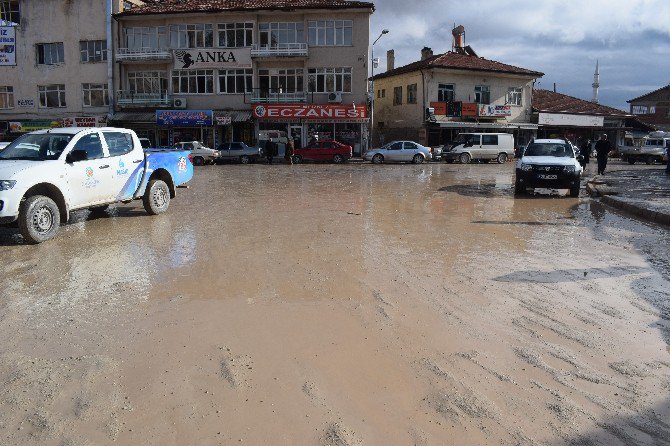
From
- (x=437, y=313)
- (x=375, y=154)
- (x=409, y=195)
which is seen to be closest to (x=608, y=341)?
(x=437, y=313)

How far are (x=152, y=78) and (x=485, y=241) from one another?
3579 cm

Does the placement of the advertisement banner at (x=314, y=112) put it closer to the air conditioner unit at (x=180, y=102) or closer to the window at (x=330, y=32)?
the window at (x=330, y=32)

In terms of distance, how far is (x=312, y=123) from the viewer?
3781cm

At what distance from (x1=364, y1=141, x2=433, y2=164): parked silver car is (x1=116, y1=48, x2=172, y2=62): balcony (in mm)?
16484

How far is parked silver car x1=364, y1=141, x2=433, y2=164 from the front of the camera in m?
33.2

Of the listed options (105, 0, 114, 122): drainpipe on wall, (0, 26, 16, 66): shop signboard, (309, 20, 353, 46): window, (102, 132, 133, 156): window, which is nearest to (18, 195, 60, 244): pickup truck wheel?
(102, 132, 133, 156): window

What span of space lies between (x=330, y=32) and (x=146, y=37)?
43.9ft

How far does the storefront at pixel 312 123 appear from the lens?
120ft

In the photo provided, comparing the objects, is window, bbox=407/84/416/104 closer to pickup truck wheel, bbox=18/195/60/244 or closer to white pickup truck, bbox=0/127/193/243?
white pickup truck, bbox=0/127/193/243

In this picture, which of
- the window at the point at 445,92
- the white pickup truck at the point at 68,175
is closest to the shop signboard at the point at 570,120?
the window at the point at 445,92

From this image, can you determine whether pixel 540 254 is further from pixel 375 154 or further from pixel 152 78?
pixel 152 78

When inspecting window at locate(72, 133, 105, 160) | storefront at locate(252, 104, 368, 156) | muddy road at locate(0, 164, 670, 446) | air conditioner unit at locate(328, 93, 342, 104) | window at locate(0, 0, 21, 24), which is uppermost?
window at locate(0, 0, 21, 24)

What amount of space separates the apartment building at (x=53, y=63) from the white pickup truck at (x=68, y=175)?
3057 centimetres

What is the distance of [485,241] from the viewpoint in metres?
8.92
